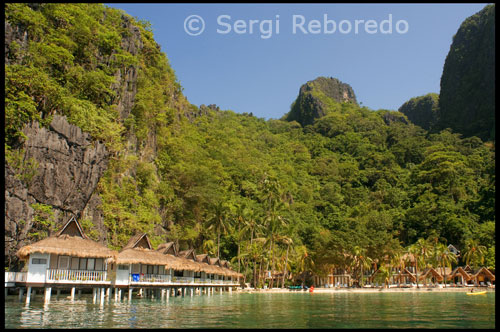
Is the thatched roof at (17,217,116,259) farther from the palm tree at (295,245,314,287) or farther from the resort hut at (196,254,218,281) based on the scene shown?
the palm tree at (295,245,314,287)

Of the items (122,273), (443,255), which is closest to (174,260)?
(122,273)

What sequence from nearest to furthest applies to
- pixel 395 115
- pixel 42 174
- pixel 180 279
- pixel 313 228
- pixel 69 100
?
pixel 42 174, pixel 69 100, pixel 180 279, pixel 313 228, pixel 395 115

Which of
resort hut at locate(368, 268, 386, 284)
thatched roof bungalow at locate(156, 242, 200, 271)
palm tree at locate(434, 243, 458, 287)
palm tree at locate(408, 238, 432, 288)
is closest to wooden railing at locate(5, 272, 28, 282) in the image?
thatched roof bungalow at locate(156, 242, 200, 271)

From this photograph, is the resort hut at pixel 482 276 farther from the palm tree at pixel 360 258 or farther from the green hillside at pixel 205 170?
the palm tree at pixel 360 258

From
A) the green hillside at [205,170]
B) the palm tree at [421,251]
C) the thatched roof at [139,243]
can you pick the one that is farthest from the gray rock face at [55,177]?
the palm tree at [421,251]

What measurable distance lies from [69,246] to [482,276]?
180ft

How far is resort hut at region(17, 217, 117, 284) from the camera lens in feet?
65.4

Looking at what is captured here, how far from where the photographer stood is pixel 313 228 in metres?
60.5

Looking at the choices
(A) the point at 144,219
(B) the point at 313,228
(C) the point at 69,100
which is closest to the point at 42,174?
(C) the point at 69,100

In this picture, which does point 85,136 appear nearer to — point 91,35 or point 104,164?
point 104,164

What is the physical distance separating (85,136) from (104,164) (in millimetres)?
2845

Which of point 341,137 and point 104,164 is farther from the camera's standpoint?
point 341,137

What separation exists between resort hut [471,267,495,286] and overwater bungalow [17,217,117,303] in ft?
163

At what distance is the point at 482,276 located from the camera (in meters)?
55.7
